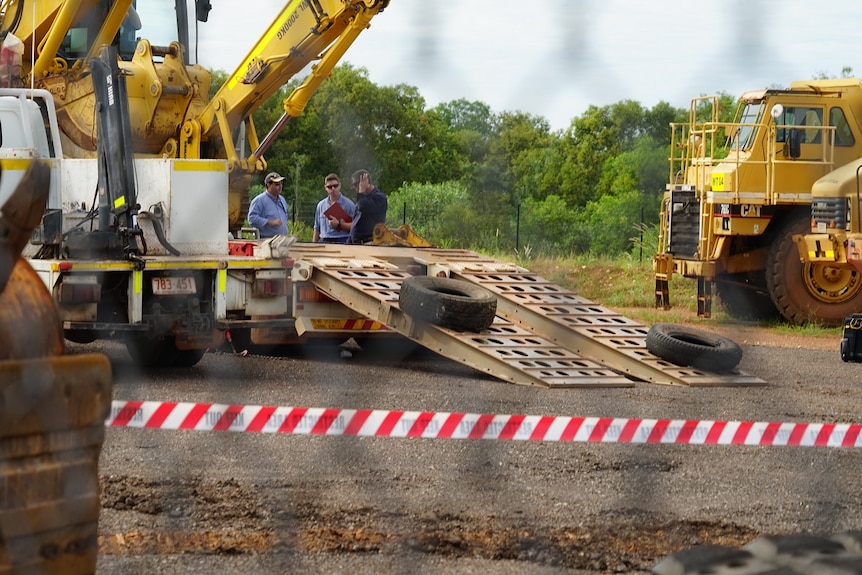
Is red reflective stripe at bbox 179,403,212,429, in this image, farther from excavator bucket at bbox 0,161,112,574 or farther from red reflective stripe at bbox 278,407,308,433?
excavator bucket at bbox 0,161,112,574

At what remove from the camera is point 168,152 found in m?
10.1

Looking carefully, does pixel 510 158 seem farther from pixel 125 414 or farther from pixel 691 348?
pixel 691 348

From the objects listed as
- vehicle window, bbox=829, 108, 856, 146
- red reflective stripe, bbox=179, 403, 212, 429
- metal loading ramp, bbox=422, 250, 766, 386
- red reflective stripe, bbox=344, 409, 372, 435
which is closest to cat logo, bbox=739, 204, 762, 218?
vehicle window, bbox=829, 108, 856, 146

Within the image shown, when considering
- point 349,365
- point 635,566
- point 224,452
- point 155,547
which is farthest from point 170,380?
point 635,566

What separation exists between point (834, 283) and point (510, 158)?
471 inches

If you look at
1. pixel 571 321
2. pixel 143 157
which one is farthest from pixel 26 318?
pixel 143 157

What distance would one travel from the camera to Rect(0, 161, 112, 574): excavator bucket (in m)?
1.44

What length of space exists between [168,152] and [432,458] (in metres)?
5.59

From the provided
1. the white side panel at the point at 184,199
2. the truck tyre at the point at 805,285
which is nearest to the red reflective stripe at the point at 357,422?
the white side panel at the point at 184,199

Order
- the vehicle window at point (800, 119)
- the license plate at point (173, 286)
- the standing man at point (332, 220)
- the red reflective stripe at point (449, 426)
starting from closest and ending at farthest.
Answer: the red reflective stripe at point (449, 426) < the license plate at point (173, 286) < the standing man at point (332, 220) < the vehicle window at point (800, 119)

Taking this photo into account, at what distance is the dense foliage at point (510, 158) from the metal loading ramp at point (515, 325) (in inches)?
228

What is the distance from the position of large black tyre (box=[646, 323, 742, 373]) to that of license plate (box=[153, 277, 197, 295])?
2.89 metres

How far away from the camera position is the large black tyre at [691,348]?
25.4 ft

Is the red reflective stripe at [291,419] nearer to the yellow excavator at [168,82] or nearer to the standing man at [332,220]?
the yellow excavator at [168,82]
